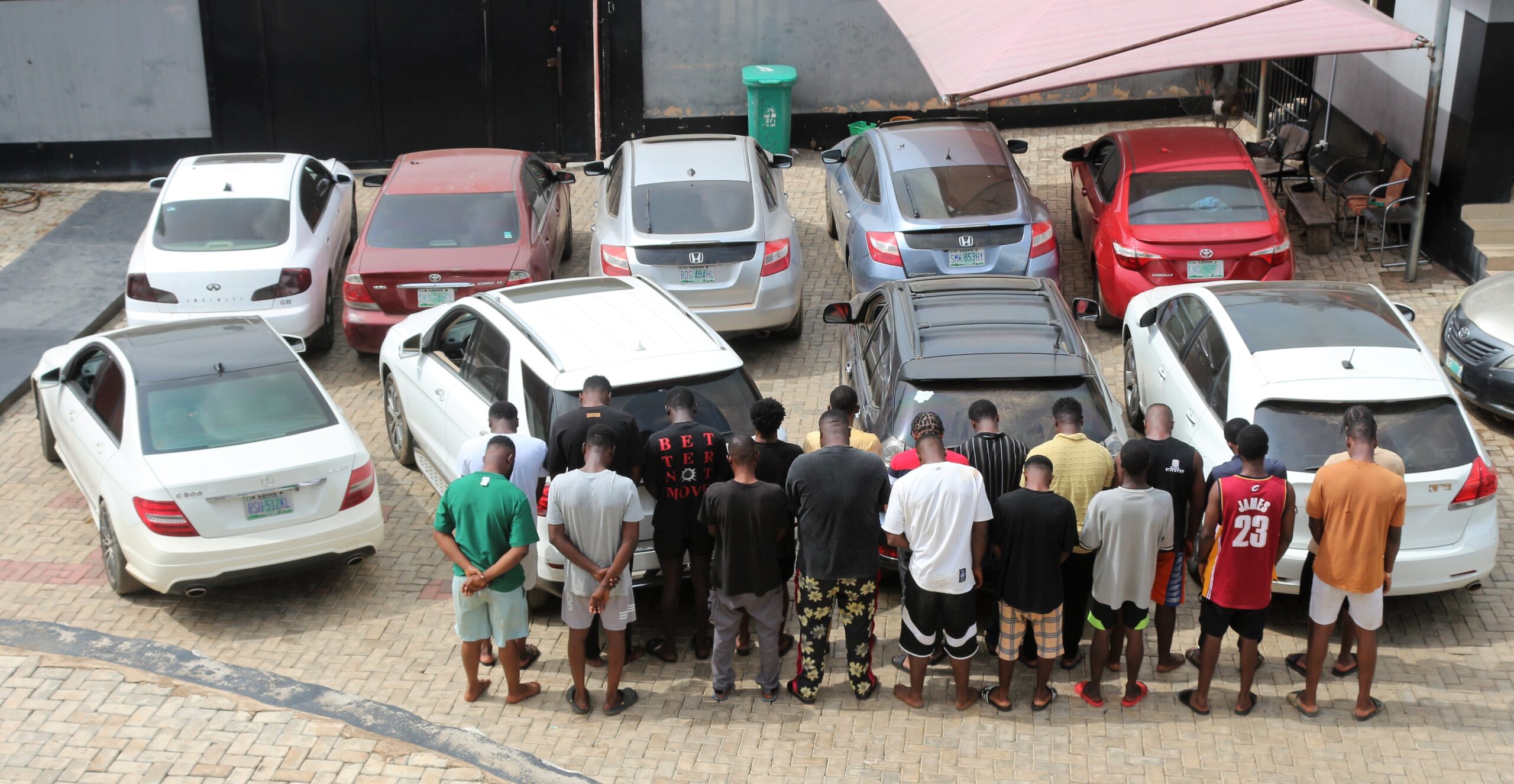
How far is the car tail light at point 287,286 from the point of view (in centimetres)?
1179

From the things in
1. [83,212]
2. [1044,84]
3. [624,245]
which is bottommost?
[83,212]

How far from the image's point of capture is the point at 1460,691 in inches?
293

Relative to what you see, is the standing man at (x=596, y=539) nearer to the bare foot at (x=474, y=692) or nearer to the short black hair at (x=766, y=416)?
the bare foot at (x=474, y=692)

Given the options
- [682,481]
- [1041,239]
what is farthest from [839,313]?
[682,481]

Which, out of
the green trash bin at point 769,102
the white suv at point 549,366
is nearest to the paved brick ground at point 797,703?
the white suv at point 549,366

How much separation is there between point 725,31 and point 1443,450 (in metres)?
12.2

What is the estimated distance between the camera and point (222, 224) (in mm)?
12320

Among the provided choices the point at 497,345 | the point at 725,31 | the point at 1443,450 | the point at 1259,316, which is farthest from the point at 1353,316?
the point at 725,31

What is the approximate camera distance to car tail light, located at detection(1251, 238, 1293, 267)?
11602 mm

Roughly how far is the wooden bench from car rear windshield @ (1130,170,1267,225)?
2.02 metres

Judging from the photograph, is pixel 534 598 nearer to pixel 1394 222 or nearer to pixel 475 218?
pixel 475 218

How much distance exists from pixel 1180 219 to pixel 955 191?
195cm

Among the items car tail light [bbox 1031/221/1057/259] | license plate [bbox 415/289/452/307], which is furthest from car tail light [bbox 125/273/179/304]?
car tail light [bbox 1031/221/1057/259]

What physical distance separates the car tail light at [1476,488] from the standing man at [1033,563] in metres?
2.34
